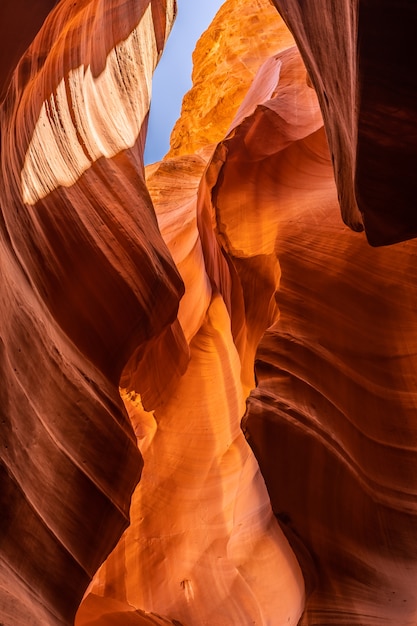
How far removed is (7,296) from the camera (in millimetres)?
2820

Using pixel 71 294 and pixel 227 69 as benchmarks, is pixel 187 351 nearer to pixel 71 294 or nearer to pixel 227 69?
pixel 71 294

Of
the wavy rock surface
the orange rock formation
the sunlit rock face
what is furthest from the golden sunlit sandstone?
the sunlit rock face

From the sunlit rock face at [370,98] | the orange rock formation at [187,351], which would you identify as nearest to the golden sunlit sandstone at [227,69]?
the orange rock formation at [187,351]

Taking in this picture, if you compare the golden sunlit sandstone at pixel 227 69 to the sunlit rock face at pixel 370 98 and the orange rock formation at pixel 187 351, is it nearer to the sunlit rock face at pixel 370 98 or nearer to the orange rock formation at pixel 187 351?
the orange rock formation at pixel 187 351

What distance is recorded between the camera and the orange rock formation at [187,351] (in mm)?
2770

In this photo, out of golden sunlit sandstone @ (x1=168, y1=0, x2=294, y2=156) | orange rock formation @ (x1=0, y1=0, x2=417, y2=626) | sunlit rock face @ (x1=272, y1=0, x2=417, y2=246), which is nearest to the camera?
sunlit rock face @ (x1=272, y1=0, x2=417, y2=246)

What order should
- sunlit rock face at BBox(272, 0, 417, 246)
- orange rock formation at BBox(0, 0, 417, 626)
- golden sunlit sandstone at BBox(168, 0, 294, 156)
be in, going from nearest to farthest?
sunlit rock face at BBox(272, 0, 417, 246), orange rock formation at BBox(0, 0, 417, 626), golden sunlit sandstone at BBox(168, 0, 294, 156)

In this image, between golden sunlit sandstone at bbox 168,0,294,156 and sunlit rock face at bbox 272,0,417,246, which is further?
golden sunlit sandstone at bbox 168,0,294,156

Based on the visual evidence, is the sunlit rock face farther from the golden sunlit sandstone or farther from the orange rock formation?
the golden sunlit sandstone

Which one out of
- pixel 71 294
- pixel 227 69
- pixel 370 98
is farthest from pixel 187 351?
pixel 227 69

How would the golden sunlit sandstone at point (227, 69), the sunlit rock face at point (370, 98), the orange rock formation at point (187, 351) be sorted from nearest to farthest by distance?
1. the sunlit rock face at point (370, 98)
2. the orange rock formation at point (187, 351)
3. the golden sunlit sandstone at point (227, 69)

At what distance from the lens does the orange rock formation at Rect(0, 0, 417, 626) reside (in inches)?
109

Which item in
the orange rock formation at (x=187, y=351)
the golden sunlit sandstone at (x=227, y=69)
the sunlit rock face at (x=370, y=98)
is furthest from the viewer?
the golden sunlit sandstone at (x=227, y=69)

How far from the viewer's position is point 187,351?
605 cm
